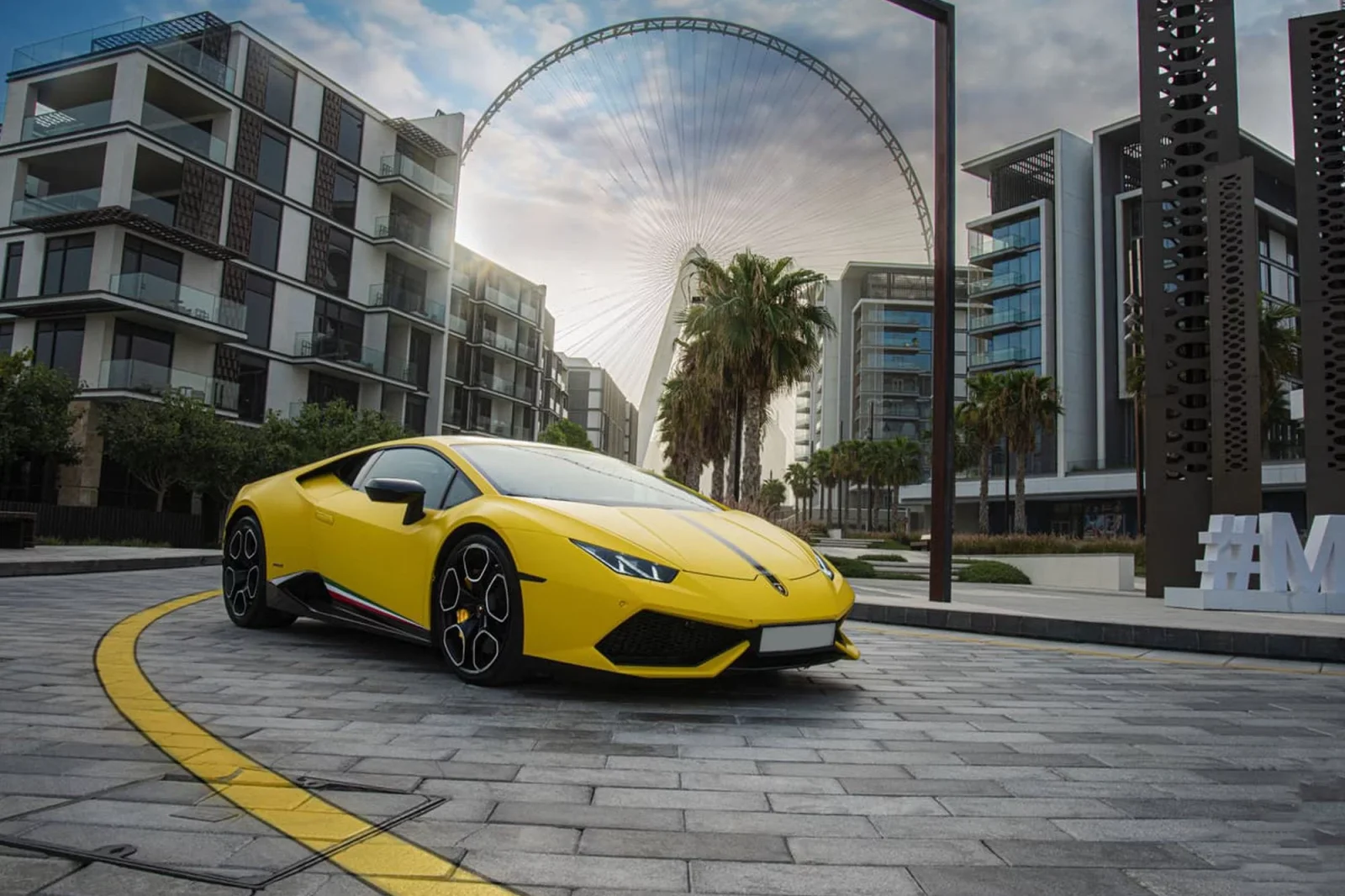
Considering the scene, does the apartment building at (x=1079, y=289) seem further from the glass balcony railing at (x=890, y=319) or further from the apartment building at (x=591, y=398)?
the apartment building at (x=591, y=398)

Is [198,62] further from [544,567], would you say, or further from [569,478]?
[544,567]

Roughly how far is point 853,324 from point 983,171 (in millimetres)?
37573

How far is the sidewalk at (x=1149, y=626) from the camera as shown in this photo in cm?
672

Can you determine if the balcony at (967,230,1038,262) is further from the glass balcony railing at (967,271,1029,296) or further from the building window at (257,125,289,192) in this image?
the building window at (257,125,289,192)

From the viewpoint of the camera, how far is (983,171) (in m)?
66.3

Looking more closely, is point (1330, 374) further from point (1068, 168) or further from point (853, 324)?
point (853, 324)

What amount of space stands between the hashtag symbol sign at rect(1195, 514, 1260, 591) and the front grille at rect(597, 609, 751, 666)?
9575 mm

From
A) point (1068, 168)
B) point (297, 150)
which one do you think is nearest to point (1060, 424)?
point (1068, 168)

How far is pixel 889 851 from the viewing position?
6.70 feet

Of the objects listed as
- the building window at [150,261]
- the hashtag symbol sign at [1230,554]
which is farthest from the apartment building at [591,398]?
the hashtag symbol sign at [1230,554]

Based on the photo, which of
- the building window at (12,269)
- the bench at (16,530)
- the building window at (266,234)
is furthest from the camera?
the building window at (266,234)

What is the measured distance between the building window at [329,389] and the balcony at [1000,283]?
4532 centimetres

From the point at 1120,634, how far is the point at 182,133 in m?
32.0

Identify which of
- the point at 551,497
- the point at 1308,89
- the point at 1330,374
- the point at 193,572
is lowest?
the point at 193,572
